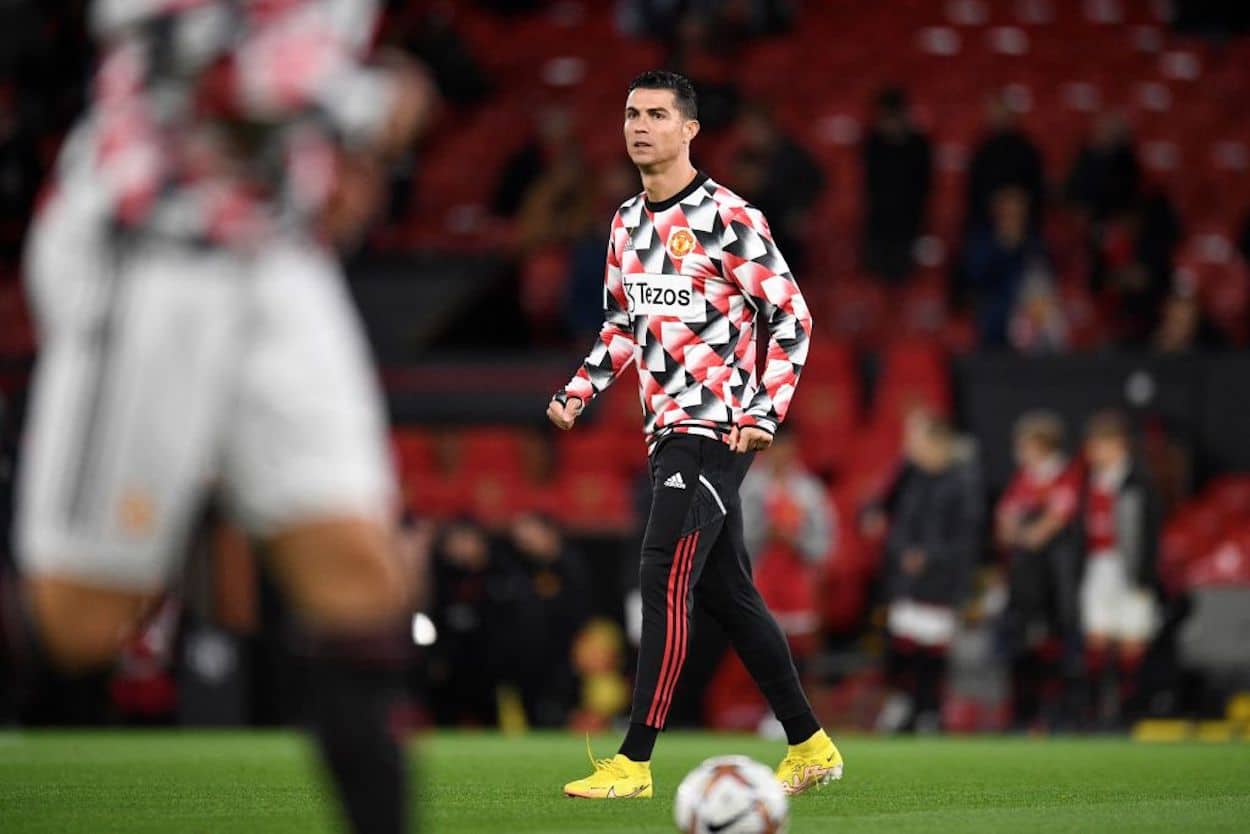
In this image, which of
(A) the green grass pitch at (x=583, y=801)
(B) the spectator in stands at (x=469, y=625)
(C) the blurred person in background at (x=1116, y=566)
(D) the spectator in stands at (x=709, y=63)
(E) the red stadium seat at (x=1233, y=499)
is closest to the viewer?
(A) the green grass pitch at (x=583, y=801)

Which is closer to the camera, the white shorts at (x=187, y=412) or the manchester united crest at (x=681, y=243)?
the white shorts at (x=187, y=412)

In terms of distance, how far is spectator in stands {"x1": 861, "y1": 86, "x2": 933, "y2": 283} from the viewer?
17.8 m

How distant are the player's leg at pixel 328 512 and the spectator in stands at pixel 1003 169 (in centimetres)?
1406

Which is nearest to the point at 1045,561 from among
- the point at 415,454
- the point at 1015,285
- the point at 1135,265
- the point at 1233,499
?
the point at 1233,499

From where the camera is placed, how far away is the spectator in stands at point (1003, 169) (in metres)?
17.6

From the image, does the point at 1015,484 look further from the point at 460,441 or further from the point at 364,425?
the point at 364,425

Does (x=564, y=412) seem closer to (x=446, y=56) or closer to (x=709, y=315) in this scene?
(x=709, y=315)

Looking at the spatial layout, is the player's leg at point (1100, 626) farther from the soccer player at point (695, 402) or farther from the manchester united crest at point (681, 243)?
the manchester united crest at point (681, 243)

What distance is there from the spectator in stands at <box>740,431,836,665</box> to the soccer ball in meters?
9.16

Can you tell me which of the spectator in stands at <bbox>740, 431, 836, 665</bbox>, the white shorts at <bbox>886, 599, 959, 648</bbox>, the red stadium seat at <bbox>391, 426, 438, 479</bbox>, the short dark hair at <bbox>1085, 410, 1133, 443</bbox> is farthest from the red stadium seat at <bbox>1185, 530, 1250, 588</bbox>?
the red stadium seat at <bbox>391, 426, 438, 479</bbox>

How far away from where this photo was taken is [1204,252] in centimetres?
1895

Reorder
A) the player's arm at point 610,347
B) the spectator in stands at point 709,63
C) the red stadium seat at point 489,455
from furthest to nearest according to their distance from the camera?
the spectator in stands at point 709,63, the red stadium seat at point 489,455, the player's arm at point 610,347

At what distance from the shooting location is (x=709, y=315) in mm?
7668

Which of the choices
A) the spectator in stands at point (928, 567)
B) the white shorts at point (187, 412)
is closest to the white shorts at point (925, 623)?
the spectator in stands at point (928, 567)
